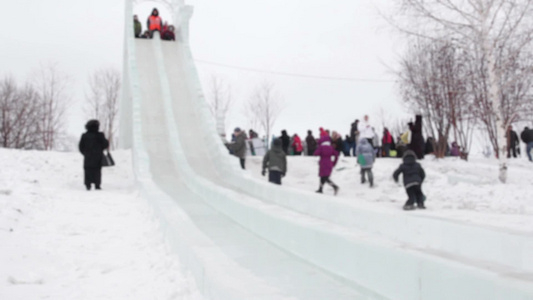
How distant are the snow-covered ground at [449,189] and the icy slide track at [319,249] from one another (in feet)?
4.16

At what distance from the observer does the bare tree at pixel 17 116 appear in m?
40.4

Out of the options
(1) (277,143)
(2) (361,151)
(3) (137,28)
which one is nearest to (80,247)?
(1) (277,143)

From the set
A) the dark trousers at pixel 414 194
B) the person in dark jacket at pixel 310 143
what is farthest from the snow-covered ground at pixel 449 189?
the person in dark jacket at pixel 310 143

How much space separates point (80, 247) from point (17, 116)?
39379mm

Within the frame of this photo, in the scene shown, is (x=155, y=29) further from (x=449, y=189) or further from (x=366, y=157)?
(x=449, y=189)

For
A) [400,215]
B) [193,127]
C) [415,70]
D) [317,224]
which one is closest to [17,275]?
[317,224]

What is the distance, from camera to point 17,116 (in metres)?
41.2

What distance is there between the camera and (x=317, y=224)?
578 centimetres

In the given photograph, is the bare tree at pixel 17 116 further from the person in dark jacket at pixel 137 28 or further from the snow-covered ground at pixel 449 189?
the snow-covered ground at pixel 449 189

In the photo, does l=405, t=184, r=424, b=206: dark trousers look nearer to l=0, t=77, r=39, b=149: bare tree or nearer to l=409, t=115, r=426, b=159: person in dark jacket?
l=409, t=115, r=426, b=159: person in dark jacket

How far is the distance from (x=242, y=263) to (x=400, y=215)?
2.31 metres

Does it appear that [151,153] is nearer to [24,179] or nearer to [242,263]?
[24,179]

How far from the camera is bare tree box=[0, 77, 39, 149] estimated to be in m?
40.4

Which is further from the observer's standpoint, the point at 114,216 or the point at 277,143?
the point at 277,143
